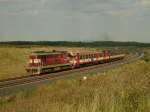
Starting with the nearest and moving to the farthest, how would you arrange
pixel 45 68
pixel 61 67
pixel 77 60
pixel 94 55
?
pixel 45 68, pixel 61 67, pixel 77 60, pixel 94 55

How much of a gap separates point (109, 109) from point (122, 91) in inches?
46.8

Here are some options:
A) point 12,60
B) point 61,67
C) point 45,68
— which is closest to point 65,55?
point 61,67

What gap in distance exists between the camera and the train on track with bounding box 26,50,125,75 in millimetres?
45000

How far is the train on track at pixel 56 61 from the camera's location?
45.0 metres

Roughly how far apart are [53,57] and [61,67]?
A: 2742mm

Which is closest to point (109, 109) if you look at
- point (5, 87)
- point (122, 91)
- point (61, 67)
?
point (122, 91)

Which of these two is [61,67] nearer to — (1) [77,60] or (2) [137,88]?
(1) [77,60]

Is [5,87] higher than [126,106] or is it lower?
lower

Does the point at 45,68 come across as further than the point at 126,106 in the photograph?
Yes

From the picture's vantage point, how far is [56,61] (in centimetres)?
4797

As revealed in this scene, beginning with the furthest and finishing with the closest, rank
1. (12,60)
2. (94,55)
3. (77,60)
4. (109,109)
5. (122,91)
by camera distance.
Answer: (12,60)
(94,55)
(77,60)
(122,91)
(109,109)

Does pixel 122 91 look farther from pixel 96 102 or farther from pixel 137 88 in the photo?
pixel 96 102

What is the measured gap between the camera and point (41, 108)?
9.38 meters

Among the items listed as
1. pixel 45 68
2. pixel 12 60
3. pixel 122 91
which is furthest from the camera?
pixel 12 60
